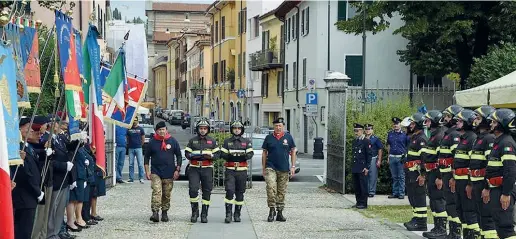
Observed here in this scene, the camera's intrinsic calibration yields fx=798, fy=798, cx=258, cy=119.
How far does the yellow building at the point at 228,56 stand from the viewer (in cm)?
6275

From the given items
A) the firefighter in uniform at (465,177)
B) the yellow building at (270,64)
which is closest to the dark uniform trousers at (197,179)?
Answer: the firefighter in uniform at (465,177)

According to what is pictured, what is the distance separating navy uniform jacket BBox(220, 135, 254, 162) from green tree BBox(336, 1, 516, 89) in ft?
57.4


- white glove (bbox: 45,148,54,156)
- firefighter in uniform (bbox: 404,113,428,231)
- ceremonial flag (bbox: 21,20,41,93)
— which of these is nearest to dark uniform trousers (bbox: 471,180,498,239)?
firefighter in uniform (bbox: 404,113,428,231)

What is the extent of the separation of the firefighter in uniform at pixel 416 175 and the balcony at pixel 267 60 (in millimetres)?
36087

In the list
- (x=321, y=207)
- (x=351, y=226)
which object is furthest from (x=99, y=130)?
(x=321, y=207)

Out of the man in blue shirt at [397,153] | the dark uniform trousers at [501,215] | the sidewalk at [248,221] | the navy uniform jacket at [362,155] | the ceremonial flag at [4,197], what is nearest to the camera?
the ceremonial flag at [4,197]

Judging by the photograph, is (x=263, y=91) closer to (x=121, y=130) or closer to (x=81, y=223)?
(x=121, y=130)

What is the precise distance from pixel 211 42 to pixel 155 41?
59.3m

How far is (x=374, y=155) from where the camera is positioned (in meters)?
18.4

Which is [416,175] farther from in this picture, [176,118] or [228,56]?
[176,118]

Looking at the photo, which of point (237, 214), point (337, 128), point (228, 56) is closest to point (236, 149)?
point (237, 214)

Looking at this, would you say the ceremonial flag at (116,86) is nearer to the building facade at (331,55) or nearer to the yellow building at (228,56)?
the building facade at (331,55)

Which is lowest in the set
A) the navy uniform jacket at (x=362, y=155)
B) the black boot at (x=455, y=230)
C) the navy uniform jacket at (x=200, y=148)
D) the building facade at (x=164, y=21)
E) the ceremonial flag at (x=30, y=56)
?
the black boot at (x=455, y=230)

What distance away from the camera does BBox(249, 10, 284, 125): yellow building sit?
165 ft
